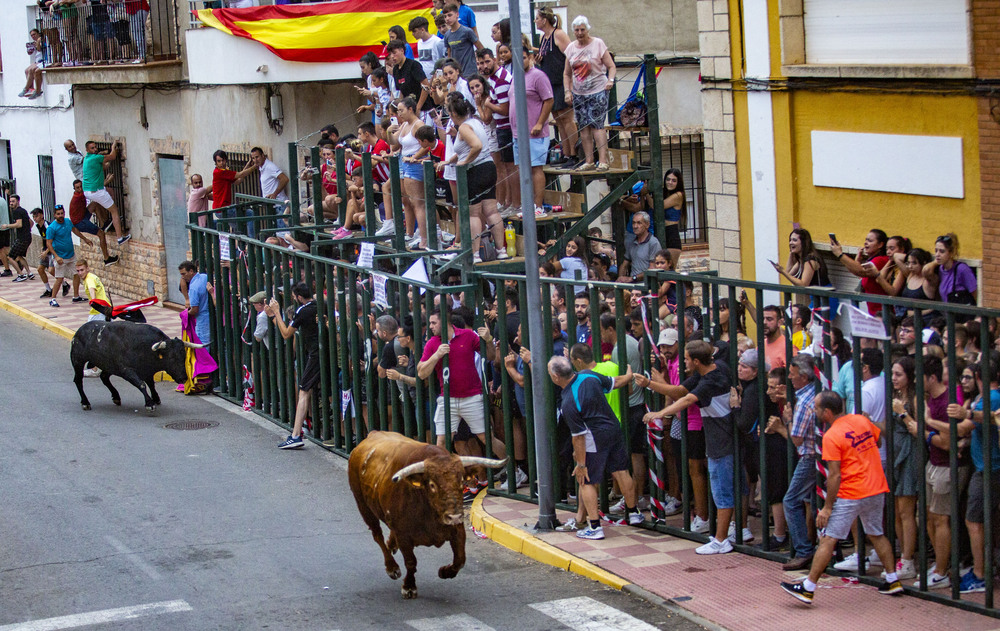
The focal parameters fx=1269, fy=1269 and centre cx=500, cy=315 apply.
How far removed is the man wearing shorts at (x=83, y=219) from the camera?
27.5 meters

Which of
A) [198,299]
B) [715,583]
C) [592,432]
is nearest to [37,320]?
[198,299]

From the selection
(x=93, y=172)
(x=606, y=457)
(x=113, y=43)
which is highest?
(x=113, y=43)

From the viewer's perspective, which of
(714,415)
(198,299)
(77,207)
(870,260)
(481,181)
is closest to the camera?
(714,415)

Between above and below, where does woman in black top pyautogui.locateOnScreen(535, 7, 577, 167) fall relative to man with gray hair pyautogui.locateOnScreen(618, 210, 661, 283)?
above

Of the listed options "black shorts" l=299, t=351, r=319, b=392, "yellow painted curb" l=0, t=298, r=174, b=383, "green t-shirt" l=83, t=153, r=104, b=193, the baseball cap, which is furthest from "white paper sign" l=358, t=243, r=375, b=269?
"green t-shirt" l=83, t=153, r=104, b=193

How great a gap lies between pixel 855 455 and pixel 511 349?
4326 mm

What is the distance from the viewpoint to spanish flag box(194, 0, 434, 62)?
783 inches

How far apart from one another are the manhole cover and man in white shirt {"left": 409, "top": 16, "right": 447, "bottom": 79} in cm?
549

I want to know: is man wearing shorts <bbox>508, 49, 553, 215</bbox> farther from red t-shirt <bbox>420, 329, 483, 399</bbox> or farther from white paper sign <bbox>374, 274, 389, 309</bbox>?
red t-shirt <bbox>420, 329, 483, 399</bbox>

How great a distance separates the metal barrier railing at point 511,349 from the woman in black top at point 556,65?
2.09 metres

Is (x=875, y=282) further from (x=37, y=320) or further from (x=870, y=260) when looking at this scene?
(x=37, y=320)

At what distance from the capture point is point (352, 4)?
1995 centimetres

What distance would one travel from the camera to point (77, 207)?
27578 millimetres

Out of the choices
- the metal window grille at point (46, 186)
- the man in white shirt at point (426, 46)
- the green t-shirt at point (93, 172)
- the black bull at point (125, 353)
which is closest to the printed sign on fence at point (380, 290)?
the man in white shirt at point (426, 46)
